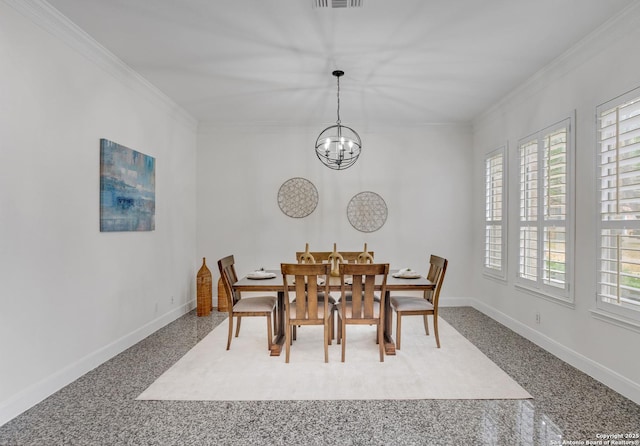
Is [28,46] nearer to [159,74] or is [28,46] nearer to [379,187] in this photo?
[159,74]

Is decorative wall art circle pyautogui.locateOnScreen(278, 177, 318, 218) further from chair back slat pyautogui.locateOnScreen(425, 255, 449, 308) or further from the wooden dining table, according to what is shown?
chair back slat pyautogui.locateOnScreen(425, 255, 449, 308)

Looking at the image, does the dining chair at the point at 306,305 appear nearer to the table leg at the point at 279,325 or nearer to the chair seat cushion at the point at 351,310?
the chair seat cushion at the point at 351,310

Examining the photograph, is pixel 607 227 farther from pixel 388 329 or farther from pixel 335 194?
pixel 335 194

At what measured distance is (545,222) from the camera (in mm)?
3875

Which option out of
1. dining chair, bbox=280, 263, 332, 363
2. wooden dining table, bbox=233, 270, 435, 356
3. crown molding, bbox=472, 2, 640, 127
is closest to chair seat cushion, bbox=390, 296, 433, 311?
wooden dining table, bbox=233, 270, 435, 356

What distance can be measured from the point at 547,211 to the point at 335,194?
2.94 m

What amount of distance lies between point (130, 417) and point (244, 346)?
4.93 ft

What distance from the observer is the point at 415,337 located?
4.20 metres

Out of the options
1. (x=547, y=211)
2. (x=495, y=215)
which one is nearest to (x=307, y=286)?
(x=547, y=211)

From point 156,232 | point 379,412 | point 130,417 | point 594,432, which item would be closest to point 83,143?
point 156,232

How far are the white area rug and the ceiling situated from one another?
281cm

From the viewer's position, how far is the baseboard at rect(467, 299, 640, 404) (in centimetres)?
275

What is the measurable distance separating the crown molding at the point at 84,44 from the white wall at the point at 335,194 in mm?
1542

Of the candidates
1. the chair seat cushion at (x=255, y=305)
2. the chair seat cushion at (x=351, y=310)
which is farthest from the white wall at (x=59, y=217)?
the chair seat cushion at (x=351, y=310)
